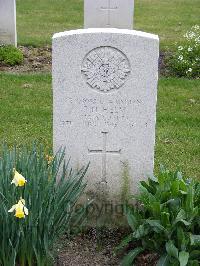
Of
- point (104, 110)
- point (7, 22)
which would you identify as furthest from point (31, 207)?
point (7, 22)

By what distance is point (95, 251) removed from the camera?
430 centimetres

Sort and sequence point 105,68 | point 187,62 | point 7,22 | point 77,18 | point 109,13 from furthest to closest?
point 77,18
point 7,22
point 109,13
point 187,62
point 105,68

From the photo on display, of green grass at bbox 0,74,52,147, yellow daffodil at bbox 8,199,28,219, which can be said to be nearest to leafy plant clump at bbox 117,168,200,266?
yellow daffodil at bbox 8,199,28,219

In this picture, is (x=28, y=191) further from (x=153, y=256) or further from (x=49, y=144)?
(x=49, y=144)

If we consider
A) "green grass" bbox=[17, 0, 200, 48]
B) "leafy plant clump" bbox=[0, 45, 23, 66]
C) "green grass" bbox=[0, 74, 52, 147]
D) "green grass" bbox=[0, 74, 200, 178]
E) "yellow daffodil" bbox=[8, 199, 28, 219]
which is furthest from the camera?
"green grass" bbox=[17, 0, 200, 48]

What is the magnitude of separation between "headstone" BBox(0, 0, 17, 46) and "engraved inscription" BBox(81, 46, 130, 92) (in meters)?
5.60

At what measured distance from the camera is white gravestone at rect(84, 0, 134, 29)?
9414 mm

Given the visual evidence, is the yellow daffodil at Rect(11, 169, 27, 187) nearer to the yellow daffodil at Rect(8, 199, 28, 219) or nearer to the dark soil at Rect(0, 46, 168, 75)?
the yellow daffodil at Rect(8, 199, 28, 219)

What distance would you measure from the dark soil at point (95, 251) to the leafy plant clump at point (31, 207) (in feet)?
0.87

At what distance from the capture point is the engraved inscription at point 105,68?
4.18 metres

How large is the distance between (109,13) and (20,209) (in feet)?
21.4

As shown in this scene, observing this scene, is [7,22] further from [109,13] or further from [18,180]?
[18,180]

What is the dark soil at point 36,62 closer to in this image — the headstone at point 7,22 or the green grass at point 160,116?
the headstone at point 7,22

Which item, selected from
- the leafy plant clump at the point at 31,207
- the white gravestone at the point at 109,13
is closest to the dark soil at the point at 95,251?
the leafy plant clump at the point at 31,207
